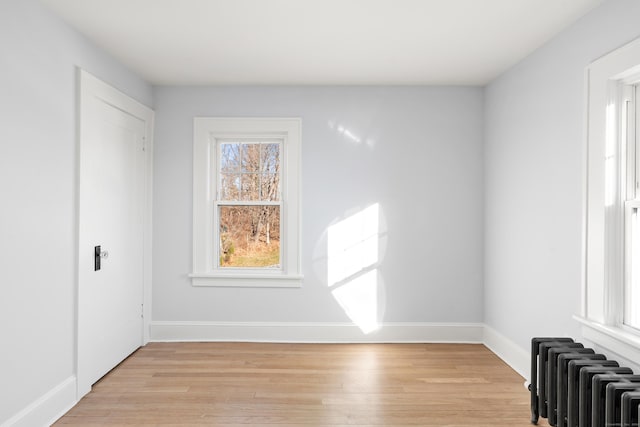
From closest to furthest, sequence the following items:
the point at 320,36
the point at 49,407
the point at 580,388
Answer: the point at 580,388 < the point at 49,407 < the point at 320,36

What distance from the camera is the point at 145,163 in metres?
4.54

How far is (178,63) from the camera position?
4.00m

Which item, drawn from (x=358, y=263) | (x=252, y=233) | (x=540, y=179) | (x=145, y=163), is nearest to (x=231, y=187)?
(x=252, y=233)

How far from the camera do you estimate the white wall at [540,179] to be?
3033 millimetres

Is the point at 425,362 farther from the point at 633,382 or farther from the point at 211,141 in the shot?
the point at 211,141

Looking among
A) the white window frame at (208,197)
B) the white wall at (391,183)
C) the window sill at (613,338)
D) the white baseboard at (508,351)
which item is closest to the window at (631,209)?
the window sill at (613,338)

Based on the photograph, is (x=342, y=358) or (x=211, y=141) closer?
(x=342, y=358)

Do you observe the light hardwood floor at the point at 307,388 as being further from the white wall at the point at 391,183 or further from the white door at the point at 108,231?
the white wall at the point at 391,183

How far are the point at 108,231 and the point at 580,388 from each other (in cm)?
337

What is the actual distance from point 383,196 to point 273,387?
7.02ft

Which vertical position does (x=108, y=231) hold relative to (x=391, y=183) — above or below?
below

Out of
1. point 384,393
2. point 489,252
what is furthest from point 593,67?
point 384,393

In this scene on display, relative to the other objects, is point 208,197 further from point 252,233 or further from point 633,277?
point 633,277

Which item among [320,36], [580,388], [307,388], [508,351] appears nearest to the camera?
[580,388]
